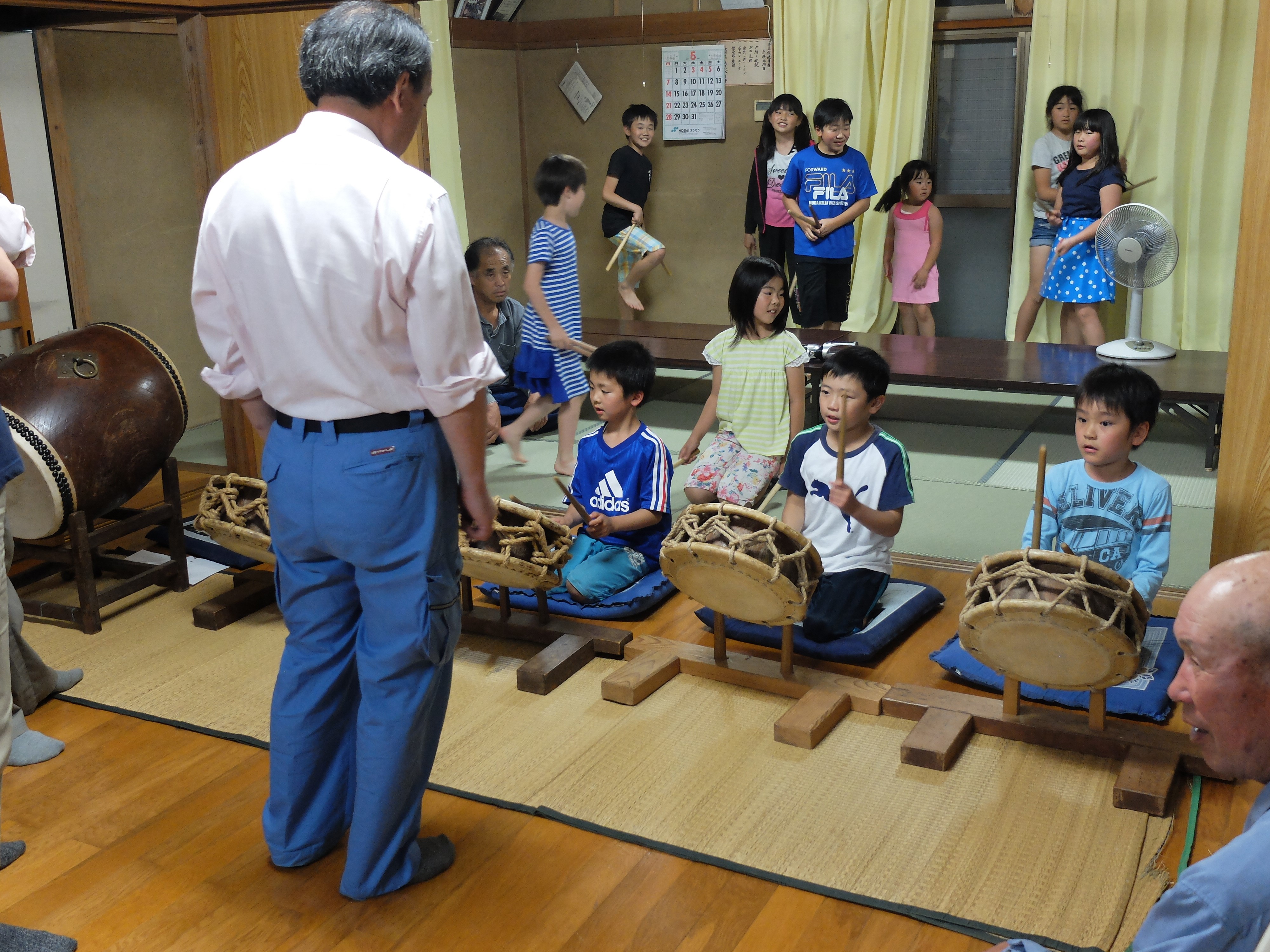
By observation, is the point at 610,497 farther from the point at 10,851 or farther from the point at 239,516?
the point at 10,851

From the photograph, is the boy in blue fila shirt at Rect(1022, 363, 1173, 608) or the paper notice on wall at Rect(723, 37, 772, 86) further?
the paper notice on wall at Rect(723, 37, 772, 86)

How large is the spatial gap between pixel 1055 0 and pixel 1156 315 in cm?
159

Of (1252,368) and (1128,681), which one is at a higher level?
(1252,368)

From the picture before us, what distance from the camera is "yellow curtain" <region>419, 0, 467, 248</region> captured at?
4047 millimetres

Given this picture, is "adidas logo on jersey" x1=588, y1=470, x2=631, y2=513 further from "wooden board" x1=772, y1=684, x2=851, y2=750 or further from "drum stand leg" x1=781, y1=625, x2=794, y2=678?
"wooden board" x1=772, y1=684, x2=851, y2=750

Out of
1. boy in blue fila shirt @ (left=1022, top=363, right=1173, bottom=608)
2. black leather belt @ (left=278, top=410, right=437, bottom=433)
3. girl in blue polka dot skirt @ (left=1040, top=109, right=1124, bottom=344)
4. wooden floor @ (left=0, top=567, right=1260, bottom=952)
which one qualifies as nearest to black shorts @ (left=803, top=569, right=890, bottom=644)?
boy in blue fila shirt @ (left=1022, top=363, right=1173, bottom=608)

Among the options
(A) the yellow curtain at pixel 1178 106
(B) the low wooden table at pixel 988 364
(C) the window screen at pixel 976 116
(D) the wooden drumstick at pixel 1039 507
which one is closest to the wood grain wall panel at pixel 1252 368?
(D) the wooden drumstick at pixel 1039 507

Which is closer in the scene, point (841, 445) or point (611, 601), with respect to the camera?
point (841, 445)

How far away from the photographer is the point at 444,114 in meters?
4.15

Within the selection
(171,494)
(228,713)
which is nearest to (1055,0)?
(171,494)

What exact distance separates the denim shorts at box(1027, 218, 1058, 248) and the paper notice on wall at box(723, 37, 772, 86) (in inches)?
65.2

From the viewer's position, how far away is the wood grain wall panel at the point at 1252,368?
94.0 inches

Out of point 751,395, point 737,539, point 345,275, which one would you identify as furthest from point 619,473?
point 345,275

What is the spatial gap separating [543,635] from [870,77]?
12.7 ft
